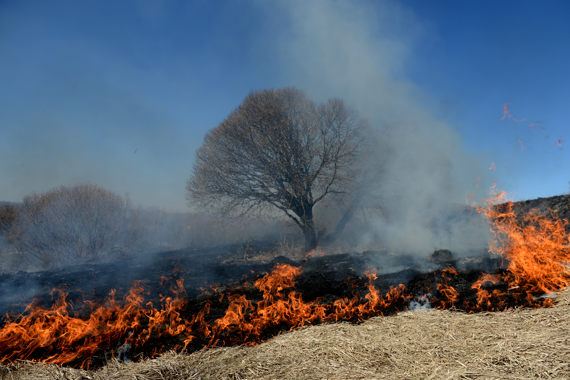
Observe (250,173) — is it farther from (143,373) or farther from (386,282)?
(143,373)

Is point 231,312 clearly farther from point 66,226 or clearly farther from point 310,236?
point 310,236

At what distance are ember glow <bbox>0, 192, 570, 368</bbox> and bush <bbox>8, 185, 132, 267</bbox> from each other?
697cm

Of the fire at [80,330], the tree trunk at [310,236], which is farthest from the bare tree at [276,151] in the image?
the fire at [80,330]

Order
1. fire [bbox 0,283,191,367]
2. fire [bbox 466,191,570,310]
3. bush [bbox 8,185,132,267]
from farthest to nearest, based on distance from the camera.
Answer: bush [bbox 8,185,132,267] → fire [bbox 466,191,570,310] → fire [bbox 0,283,191,367]

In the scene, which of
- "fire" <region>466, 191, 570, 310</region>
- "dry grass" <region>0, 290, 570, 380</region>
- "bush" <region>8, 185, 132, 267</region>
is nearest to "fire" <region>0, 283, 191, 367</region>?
"dry grass" <region>0, 290, 570, 380</region>

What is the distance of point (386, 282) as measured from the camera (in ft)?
17.4

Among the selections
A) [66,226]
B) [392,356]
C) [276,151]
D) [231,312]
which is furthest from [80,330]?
[276,151]

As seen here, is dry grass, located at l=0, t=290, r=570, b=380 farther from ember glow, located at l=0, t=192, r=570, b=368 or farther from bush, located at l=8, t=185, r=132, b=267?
bush, located at l=8, t=185, r=132, b=267

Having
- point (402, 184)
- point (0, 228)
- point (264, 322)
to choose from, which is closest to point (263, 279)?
point (264, 322)

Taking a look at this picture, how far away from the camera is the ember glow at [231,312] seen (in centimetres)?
347

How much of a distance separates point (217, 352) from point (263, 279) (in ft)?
7.73

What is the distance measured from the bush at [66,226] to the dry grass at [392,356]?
923 cm

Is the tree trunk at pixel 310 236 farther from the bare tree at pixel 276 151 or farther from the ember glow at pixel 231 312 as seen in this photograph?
the ember glow at pixel 231 312

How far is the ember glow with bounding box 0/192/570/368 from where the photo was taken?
347cm
